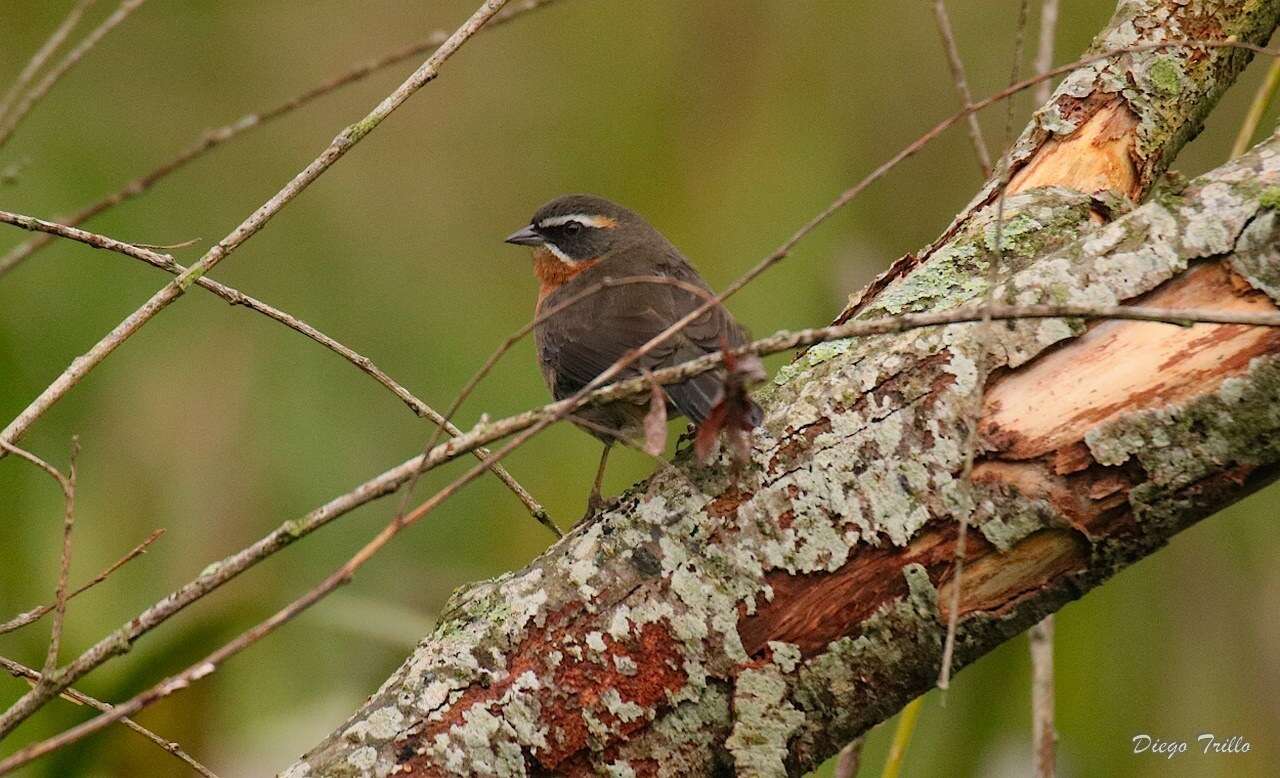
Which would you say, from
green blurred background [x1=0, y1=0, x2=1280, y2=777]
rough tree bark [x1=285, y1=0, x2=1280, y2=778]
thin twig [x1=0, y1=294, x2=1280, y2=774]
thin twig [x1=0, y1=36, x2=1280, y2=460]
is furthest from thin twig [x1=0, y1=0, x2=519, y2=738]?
green blurred background [x1=0, y1=0, x2=1280, y2=777]

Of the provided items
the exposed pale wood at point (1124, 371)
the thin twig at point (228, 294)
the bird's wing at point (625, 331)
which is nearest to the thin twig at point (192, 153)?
the thin twig at point (228, 294)

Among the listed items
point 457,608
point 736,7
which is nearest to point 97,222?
point 736,7

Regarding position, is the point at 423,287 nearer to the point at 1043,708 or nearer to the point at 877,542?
the point at 1043,708

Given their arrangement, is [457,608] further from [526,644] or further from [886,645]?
[886,645]

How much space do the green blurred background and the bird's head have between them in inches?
34.2

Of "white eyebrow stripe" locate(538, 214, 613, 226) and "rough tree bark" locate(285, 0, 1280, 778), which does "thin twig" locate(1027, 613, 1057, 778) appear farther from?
"white eyebrow stripe" locate(538, 214, 613, 226)

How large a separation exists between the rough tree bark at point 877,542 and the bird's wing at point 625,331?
1.21 m

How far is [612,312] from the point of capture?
476 centimetres

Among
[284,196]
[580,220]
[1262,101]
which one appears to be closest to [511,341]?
[284,196]

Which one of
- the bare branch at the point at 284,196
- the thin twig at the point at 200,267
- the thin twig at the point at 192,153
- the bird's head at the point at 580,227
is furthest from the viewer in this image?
the bird's head at the point at 580,227

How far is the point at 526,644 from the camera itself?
2988 mm

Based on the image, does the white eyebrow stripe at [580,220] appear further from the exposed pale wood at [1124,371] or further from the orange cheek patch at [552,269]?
the exposed pale wood at [1124,371]

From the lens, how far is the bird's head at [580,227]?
577cm

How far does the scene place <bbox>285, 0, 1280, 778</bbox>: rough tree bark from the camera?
9.31 ft
